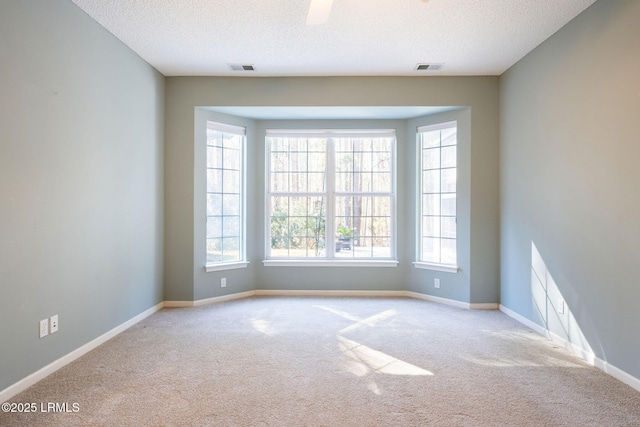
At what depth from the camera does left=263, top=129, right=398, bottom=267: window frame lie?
16.1 feet

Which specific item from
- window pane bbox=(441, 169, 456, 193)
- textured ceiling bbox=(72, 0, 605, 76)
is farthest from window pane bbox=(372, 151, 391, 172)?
textured ceiling bbox=(72, 0, 605, 76)

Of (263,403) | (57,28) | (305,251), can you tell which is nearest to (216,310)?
(305,251)

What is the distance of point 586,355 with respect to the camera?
110 inches

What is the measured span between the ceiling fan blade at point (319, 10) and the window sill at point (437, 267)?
3228mm

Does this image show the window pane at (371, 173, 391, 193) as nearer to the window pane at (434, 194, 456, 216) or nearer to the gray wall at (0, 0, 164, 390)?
the window pane at (434, 194, 456, 216)

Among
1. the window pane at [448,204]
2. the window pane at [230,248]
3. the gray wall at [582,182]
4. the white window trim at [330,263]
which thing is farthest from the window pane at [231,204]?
the gray wall at [582,182]

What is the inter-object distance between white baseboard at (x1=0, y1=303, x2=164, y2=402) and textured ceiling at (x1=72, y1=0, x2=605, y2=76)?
2722mm

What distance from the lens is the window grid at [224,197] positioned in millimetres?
4547

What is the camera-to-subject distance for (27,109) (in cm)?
235

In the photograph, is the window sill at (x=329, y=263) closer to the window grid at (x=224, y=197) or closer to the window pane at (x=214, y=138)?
the window grid at (x=224, y=197)

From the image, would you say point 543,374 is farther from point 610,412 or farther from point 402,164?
point 402,164

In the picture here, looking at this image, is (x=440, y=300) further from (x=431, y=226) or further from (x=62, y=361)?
(x=62, y=361)

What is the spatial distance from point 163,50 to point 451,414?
3960 millimetres

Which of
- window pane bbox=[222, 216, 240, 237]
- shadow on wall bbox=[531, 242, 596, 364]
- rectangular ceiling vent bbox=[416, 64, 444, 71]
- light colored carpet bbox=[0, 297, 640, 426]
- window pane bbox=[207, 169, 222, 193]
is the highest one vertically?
rectangular ceiling vent bbox=[416, 64, 444, 71]
